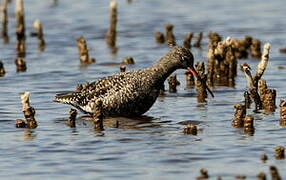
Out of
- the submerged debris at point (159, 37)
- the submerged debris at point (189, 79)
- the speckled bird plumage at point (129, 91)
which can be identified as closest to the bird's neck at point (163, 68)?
the speckled bird plumage at point (129, 91)

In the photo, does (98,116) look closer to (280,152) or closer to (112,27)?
(280,152)

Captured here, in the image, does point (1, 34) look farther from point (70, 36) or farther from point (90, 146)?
point (90, 146)

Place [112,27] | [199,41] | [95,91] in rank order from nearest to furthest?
[95,91]
[199,41]
[112,27]

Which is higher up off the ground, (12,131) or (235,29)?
(235,29)

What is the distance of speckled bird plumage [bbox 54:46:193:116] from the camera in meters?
15.8

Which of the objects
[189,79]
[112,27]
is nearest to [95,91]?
[189,79]

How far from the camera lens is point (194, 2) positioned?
108 ft

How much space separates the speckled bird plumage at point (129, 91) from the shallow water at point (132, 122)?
11.6 inches

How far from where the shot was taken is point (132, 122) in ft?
52.7

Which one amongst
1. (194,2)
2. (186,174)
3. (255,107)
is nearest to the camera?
(186,174)

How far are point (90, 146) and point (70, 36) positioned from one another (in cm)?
1364

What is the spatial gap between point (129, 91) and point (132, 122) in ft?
1.98

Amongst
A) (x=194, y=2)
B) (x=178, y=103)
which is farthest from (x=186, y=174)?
(x=194, y=2)

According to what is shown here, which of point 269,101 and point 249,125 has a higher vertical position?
point 269,101
